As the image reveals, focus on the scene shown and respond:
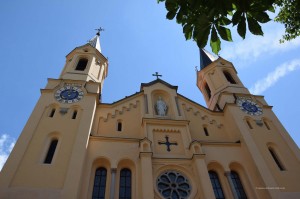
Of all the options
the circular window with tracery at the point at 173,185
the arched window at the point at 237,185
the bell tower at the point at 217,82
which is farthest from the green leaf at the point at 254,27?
the bell tower at the point at 217,82

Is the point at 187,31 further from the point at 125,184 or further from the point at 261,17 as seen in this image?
the point at 125,184

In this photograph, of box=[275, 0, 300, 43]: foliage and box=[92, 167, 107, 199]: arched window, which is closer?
box=[275, 0, 300, 43]: foliage

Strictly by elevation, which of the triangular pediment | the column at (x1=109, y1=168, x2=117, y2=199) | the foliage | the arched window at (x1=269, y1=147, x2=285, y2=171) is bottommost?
the column at (x1=109, y1=168, x2=117, y2=199)

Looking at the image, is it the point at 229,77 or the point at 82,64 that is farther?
the point at 229,77

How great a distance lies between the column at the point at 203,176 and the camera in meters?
12.2

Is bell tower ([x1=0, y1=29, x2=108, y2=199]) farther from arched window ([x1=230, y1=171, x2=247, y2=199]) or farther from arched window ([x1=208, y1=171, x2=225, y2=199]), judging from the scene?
arched window ([x1=230, y1=171, x2=247, y2=199])

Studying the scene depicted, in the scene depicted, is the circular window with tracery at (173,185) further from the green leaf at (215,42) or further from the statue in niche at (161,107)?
the green leaf at (215,42)

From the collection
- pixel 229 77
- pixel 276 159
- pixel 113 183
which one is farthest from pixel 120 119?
pixel 229 77

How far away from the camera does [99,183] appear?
13016mm

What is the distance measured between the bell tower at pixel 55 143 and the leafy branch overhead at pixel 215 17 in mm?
9774

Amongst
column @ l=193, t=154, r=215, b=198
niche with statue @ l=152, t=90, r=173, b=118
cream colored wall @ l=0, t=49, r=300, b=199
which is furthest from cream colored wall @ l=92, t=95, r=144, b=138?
column @ l=193, t=154, r=215, b=198

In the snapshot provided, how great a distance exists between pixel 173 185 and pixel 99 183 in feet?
12.9

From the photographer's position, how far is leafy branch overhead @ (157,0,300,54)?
3385mm

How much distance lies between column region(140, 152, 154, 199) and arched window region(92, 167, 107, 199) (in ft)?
7.18
